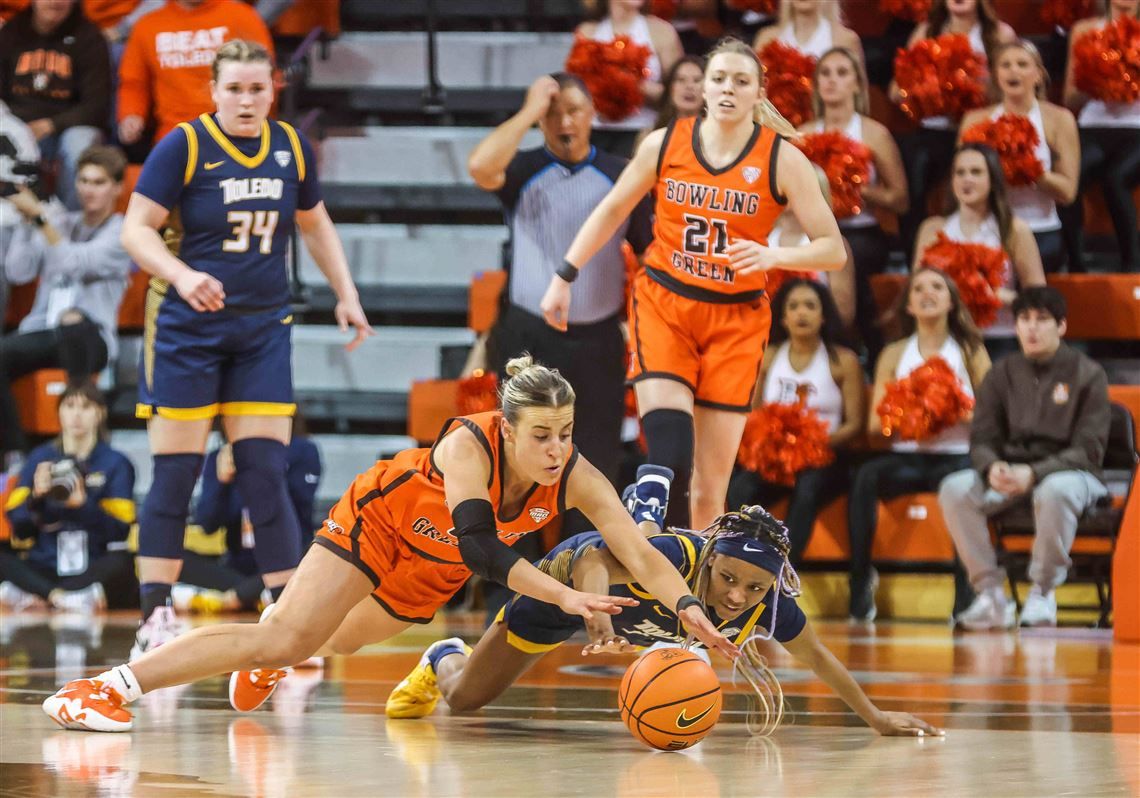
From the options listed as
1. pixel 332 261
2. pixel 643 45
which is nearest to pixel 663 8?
pixel 643 45

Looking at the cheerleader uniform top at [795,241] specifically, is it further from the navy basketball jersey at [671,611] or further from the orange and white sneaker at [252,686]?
the orange and white sneaker at [252,686]

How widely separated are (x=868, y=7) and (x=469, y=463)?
293 inches

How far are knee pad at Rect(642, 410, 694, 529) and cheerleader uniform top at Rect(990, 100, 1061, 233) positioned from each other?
13.9 feet

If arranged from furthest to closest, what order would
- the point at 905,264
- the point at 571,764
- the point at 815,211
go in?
1. the point at 905,264
2. the point at 815,211
3. the point at 571,764

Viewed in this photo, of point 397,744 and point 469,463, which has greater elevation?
point 469,463

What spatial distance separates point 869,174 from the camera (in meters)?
9.30

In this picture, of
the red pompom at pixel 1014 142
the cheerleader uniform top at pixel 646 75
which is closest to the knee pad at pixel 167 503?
the cheerleader uniform top at pixel 646 75

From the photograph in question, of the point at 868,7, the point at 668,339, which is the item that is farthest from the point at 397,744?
the point at 868,7

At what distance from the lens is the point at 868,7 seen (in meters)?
10.9

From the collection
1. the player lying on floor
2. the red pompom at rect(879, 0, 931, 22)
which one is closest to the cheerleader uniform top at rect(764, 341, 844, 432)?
the red pompom at rect(879, 0, 931, 22)

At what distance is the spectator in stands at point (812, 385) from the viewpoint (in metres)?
8.74

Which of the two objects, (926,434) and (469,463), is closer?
(469,463)

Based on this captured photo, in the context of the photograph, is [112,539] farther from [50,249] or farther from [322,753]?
[322,753]

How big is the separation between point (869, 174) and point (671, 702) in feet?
19.0
